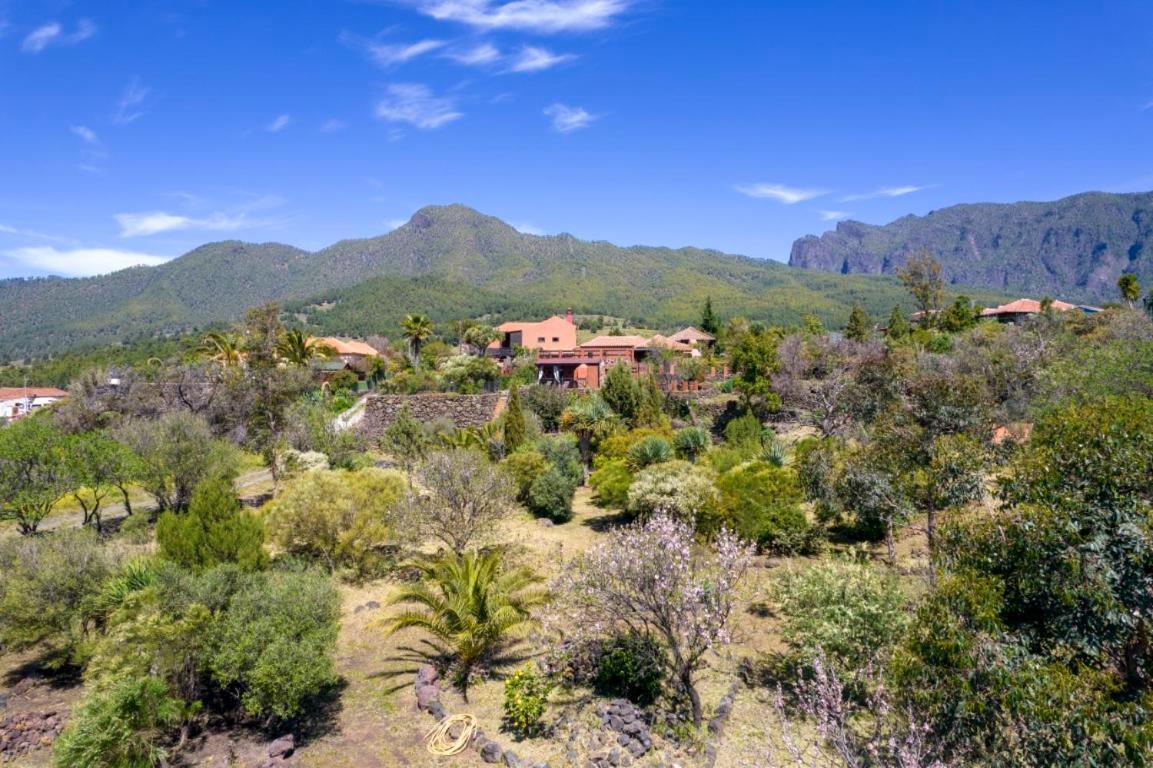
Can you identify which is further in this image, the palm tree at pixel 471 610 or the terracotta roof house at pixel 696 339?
the terracotta roof house at pixel 696 339

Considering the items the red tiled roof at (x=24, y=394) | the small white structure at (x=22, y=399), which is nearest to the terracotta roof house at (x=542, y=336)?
the small white structure at (x=22, y=399)

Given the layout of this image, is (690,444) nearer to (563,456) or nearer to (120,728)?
(563,456)

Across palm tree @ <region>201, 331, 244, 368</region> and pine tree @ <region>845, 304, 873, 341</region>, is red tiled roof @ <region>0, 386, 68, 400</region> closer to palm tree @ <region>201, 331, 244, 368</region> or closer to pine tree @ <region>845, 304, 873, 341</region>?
palm tree @ <region>201, 331, 244, 368</region>

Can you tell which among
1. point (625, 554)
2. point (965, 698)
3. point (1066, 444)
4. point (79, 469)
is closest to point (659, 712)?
point (625, 554)

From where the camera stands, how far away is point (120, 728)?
7926mm

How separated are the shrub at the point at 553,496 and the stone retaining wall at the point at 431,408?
1464 cm

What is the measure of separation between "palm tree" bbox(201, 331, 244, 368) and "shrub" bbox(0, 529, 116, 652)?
29.7 metres

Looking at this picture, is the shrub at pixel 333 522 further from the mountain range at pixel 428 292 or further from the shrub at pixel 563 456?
the mountain range at pixel 428 292

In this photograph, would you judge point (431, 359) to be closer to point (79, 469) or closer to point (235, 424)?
point (235, 424)

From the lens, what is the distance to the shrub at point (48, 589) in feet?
35.7

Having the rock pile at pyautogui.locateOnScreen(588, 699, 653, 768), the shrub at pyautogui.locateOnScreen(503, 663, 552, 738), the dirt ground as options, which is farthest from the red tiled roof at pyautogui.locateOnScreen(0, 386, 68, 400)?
the rock pile at pyautogui.locateOnScreen(588, 699, 653, 768)

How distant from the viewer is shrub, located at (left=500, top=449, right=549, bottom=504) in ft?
73.8

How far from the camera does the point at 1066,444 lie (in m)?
7.73

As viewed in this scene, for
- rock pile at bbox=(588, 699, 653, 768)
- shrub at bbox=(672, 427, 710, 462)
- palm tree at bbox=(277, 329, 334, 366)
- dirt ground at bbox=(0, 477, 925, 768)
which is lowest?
dirt ground at bbox=(0, 477, 925, 768)
